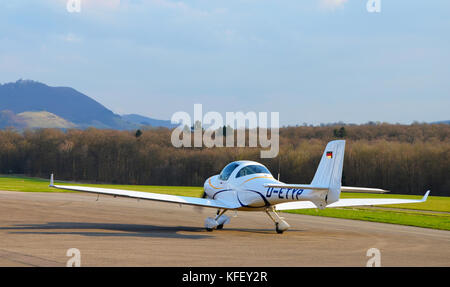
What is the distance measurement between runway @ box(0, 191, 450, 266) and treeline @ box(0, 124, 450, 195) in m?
53.6

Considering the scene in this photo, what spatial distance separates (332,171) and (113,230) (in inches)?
311


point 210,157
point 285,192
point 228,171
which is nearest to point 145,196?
point 228,171

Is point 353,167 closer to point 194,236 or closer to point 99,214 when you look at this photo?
point 99,214

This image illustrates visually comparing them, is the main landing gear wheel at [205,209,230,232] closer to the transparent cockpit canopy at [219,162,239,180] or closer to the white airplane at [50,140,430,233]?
the white airplane at [50,140,430,233]

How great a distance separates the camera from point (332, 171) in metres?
16.8

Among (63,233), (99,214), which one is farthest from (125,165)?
(63,233)

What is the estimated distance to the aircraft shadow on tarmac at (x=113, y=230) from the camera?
17.7 metres

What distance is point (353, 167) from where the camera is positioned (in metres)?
78.7

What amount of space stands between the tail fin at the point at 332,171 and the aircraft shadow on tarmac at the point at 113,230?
3.79 metres

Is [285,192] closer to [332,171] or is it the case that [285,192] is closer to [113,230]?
[332,171]

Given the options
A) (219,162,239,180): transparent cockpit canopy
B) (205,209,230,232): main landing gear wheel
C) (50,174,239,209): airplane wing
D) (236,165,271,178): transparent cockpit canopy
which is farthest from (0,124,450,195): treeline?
(50,174,239,209): airplane wing

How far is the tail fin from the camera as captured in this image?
16.7 meters
